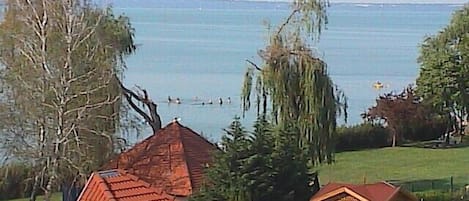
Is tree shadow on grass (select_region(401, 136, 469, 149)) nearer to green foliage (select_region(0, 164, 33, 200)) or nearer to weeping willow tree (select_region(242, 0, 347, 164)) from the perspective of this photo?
weeping willow tree (select_region(242, 0, 347, 164))

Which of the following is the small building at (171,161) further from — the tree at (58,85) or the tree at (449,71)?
the tree at (449,71)

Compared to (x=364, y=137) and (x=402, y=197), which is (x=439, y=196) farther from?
(x=364, y=137)

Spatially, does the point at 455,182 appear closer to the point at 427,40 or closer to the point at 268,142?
the point at 268,142

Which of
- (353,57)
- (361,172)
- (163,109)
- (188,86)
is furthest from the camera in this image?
(353,57)

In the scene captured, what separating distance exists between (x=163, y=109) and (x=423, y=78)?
38.6 ft

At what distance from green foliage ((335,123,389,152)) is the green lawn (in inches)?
29.0

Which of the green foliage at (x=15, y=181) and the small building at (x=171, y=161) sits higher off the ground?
the small building at (x=171, y=161)

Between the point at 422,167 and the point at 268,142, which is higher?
the point at 268,142

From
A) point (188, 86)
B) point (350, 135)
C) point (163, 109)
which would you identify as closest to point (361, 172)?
point (350, 135)

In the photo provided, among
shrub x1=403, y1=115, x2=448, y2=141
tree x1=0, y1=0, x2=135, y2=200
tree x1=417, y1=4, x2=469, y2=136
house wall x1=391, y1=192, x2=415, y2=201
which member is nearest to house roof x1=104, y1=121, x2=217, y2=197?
tree x1=0, y1=0, x2=135, y2=200

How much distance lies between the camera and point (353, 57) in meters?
68.5

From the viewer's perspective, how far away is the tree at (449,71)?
40375 millimetres

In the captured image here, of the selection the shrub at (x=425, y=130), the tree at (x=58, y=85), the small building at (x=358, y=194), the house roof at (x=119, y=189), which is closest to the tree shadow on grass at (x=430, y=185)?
the small building at (x=358, y=194)

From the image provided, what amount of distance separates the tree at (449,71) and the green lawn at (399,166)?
306 cm
